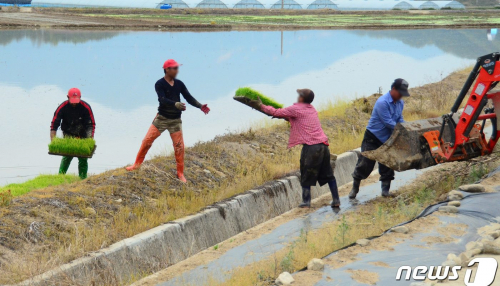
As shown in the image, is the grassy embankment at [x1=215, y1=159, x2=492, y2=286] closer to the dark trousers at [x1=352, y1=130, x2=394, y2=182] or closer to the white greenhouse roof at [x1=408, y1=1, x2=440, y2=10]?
the dark trousers at [x1=352, y1=130, x2=394, y2=182]

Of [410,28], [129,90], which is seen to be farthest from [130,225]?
[410,28]

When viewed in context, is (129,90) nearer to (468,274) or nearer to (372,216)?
(372,216)

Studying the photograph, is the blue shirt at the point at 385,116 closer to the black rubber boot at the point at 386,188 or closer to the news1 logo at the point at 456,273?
the black rubber boot at the point at 386,188

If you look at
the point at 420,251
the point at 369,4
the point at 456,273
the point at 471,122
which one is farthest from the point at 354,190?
the point at 369,4

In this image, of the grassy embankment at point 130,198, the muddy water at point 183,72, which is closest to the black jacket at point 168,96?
the grassy embankment at point 130,198

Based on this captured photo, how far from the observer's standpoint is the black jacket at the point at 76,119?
9930 mm

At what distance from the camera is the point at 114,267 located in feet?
22.8

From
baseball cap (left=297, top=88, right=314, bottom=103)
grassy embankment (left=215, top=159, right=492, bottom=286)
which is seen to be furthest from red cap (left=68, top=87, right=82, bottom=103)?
grassy embankment (left=215, top=159, right=492, bottom=286)

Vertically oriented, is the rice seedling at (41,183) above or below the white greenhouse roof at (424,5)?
below

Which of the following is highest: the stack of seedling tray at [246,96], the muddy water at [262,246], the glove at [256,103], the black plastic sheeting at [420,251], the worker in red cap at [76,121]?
the stack of seedling tray at [246,96]

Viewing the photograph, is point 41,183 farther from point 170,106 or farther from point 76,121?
point 170,106

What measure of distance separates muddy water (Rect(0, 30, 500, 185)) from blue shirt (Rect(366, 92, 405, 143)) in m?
4.17

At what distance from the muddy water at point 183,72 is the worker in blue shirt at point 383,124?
396 cm

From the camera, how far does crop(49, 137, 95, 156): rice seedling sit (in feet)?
32.0
